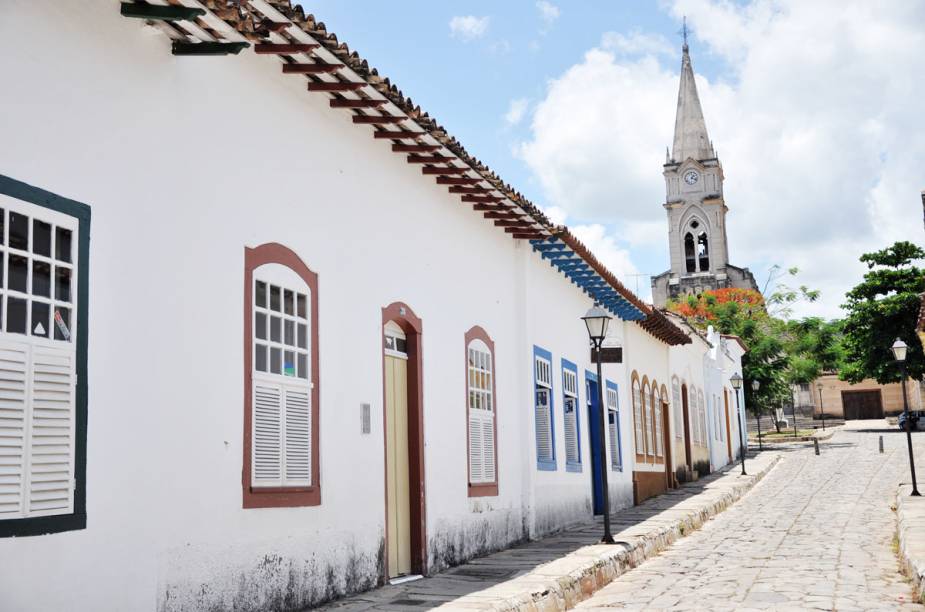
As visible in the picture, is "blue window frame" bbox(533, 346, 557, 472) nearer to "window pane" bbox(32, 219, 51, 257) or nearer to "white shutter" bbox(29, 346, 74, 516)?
"white shutter" bbox(29, 346, 74, 516)

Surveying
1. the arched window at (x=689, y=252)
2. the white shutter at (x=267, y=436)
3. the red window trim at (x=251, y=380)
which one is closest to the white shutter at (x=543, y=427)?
the red window trim at (x=251, y=380)

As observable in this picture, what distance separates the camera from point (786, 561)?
10.6m

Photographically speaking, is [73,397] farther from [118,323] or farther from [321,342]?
[321,342]

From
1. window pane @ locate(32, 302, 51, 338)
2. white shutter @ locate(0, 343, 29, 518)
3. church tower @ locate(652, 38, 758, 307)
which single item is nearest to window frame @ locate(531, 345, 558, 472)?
window pane @ locate(32, 302, 51, 338)

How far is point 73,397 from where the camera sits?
5.30 m

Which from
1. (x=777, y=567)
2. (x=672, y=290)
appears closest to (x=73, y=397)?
(x=777, y=567)

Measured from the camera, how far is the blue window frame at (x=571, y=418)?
14758mm

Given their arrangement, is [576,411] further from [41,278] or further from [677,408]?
[41,278]

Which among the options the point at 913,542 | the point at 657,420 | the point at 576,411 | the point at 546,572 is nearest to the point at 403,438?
the point at 546,572

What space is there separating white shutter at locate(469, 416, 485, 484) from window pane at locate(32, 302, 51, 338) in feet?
20.5

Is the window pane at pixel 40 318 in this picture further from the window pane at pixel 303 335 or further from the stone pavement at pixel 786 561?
the stone pavement at pixel 786 561

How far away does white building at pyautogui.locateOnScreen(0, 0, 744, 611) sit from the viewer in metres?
5.16

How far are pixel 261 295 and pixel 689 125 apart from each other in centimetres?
6186

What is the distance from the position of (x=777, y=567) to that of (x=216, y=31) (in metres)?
7.53
